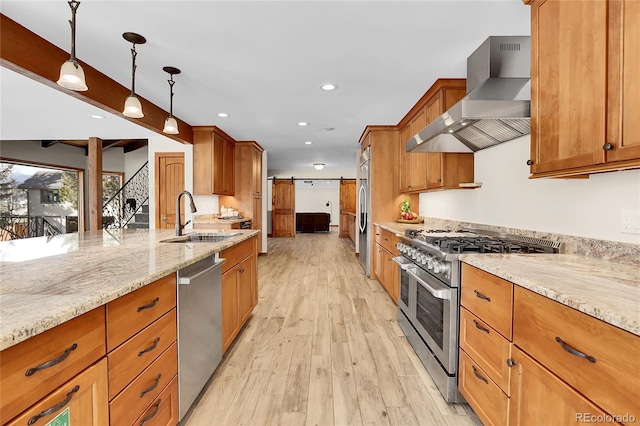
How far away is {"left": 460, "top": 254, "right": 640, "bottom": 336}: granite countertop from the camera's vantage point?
871mm

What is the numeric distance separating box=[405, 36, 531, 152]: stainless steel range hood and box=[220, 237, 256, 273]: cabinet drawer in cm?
178

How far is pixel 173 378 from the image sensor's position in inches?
60.2

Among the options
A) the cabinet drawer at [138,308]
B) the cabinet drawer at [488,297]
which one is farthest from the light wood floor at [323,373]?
the cabinet drawer at [138,308]

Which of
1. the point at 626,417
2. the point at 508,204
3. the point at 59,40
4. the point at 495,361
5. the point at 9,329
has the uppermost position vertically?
the point at 59,40

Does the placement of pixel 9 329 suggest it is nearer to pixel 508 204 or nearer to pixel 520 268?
pixel 520 268

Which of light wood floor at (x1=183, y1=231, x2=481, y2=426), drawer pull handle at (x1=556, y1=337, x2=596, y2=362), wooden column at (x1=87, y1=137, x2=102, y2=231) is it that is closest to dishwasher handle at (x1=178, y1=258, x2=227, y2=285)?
light wood floor at (x1=183, y1=231, x2=481, y2=426)

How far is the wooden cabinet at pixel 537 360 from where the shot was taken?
851mm

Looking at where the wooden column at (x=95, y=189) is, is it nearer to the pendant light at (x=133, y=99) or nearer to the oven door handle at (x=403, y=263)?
the pendant light at (x=133, y=99)

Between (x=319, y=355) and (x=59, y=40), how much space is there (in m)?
3.08

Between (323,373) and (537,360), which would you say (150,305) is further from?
(537,360)

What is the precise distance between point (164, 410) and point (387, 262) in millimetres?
2906

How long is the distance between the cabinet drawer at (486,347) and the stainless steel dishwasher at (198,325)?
151cm

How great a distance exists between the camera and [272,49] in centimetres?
247

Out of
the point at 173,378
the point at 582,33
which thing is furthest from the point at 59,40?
the point at 582,33
